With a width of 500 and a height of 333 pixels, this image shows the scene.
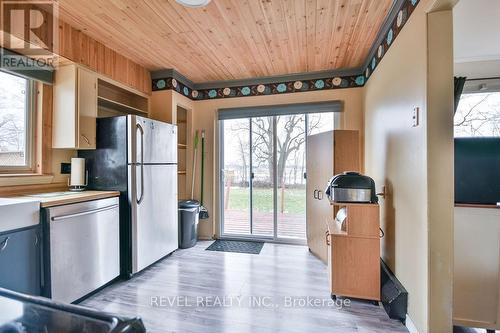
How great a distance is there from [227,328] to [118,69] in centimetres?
291

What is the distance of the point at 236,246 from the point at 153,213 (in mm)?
1378

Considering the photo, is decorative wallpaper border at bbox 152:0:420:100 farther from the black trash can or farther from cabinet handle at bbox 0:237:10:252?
cabinet handle at bbox 0:237:10:252

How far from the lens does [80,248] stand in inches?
80.0

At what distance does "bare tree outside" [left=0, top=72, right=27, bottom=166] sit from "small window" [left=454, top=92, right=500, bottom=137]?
165 inches

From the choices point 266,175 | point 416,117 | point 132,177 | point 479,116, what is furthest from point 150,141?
point 479,116

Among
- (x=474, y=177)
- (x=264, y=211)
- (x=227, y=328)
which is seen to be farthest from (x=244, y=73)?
(x=227, y=328)

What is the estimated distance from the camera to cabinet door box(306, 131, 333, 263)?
9.82 feet

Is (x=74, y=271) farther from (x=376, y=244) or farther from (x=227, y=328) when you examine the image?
(x=376, y=244)

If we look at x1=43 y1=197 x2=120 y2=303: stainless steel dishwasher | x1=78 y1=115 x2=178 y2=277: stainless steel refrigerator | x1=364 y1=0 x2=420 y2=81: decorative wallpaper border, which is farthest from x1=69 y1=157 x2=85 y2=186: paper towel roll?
x1=364 y1=0 x2=420 y2=81: decorative wallpaper border

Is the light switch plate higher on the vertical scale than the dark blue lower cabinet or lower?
higher

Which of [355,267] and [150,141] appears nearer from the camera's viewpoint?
[355,267]

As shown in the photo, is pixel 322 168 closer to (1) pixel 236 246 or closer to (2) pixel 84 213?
(1) pixel 236 246

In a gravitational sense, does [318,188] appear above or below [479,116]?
below

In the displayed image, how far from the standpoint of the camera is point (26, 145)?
225 centimetres
